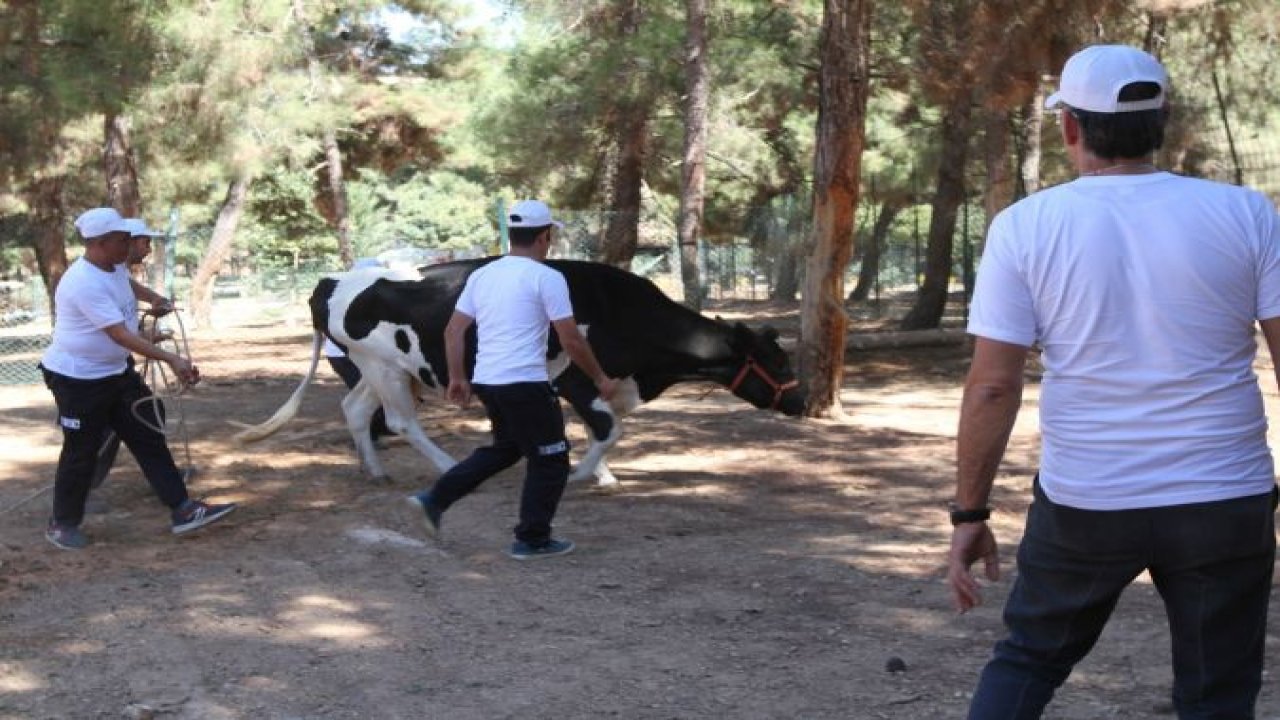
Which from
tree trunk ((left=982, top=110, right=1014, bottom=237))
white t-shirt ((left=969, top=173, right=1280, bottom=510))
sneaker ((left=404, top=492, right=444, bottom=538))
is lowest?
sneaker ((left=404, top=492, right=444, bottom=538))

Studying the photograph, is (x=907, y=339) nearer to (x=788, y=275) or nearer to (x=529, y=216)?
(x=788, y=275)

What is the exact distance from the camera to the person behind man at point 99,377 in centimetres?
762

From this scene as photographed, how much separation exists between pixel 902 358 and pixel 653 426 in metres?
6.33

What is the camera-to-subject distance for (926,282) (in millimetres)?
20062

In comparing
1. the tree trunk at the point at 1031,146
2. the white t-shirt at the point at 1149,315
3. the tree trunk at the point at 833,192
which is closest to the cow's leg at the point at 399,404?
the tree trunk at the point at 833,192

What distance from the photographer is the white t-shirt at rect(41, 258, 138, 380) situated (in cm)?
759

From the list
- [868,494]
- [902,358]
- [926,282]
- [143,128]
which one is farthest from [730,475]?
[143,128]

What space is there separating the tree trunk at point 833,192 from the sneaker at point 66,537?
6.34 meters

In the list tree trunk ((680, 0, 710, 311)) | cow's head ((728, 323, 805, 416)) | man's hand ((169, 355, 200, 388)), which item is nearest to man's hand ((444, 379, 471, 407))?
man's hand ((169, 355, 200, 388))

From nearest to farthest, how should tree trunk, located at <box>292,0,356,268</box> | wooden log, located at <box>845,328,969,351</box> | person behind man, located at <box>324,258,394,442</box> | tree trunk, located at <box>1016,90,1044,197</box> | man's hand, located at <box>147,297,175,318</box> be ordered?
man's hand, located at <box>147,297,175,318</box> < person behind man, located at <box>324,258,394,442</box> < tree trunk, located at <box>1016,90,1044,197</box> < wooden log, located at <box>845,328,969,351</box> < tree trunk, located at <box>292,0,356,268</box>

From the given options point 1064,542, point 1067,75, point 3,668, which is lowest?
point 3,668

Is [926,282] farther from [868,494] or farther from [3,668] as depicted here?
[3,668]

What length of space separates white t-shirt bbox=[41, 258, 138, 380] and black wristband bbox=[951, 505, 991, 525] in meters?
5.46

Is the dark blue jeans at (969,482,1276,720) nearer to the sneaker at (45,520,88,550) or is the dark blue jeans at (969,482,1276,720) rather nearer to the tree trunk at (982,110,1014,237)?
the sneaker at (45,520,88,550)
